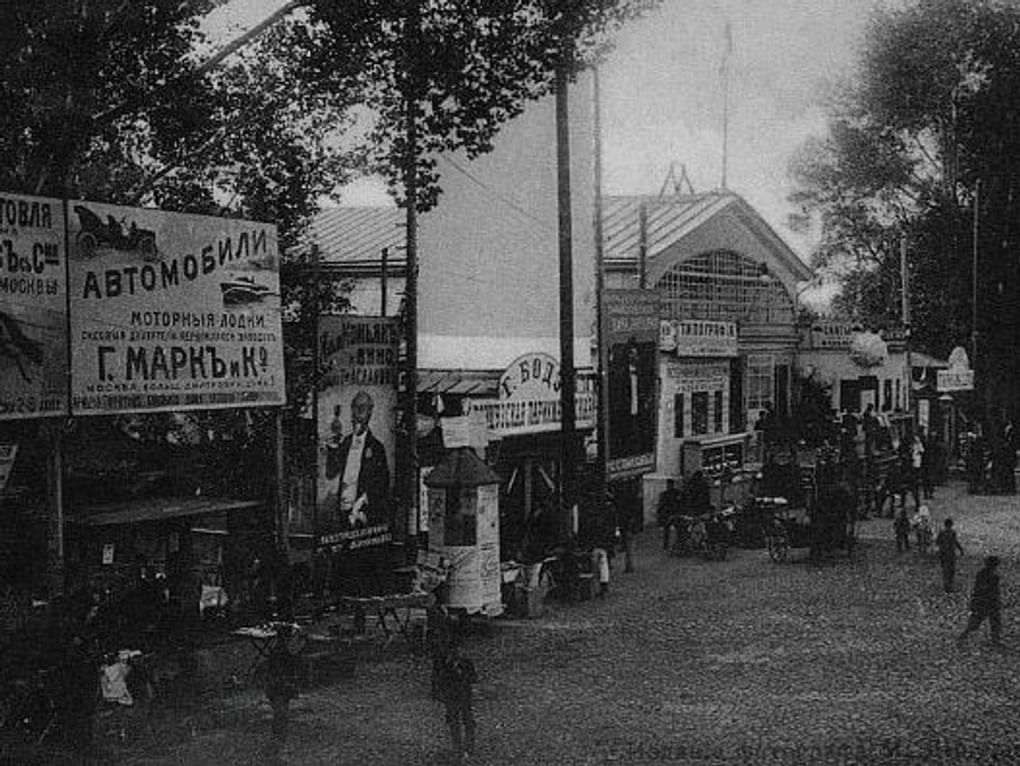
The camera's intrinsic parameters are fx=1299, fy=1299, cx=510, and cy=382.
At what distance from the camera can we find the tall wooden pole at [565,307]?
20.0 metres

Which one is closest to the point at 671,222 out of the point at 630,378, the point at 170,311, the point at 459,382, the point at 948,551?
the point at 630,378

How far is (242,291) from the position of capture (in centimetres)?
1574

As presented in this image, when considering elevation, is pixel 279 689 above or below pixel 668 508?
below

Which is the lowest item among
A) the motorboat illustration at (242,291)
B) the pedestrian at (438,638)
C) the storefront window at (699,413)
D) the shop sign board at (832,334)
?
the pedestrian at (438,638)

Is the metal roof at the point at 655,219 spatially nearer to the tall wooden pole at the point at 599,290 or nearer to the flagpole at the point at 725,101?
the flagpole at the point at 725,101

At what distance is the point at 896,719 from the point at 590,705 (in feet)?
10.1

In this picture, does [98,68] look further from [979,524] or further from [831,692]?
[979,524]

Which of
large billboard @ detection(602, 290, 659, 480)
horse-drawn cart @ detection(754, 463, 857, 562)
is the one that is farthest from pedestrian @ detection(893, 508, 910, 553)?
large billboard @ detection(602, 290, 659, 480)

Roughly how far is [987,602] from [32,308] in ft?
38.1

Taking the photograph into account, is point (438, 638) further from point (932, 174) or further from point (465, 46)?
point (932, 174)

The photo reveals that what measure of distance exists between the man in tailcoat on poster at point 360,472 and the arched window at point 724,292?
50.1 ft

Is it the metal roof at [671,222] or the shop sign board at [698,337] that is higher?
the metal roof at [671,222]

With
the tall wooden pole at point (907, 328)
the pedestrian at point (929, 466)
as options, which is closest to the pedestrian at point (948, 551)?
the pedestrian at point (929, 466)

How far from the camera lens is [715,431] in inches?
1353
